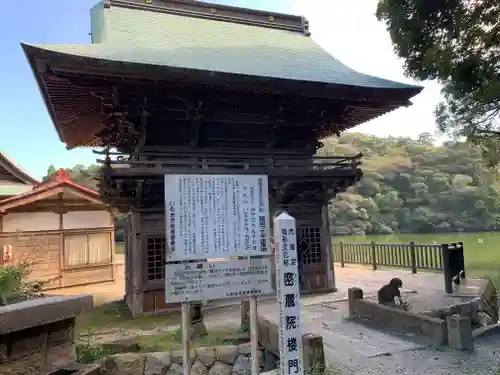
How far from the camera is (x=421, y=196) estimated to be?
45.8 meters

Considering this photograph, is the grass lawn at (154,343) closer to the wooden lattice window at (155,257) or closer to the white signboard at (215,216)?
the wooden lattice window at (155,257)

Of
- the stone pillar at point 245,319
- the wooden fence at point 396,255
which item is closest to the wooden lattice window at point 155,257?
the stone pillar at point 245,319

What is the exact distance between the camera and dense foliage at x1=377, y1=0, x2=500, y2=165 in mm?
6934

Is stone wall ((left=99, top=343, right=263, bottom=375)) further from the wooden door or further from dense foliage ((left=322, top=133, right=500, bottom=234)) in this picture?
dense foliage ((left=322, top=133, right=500, bottom=234))

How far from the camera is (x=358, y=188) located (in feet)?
156

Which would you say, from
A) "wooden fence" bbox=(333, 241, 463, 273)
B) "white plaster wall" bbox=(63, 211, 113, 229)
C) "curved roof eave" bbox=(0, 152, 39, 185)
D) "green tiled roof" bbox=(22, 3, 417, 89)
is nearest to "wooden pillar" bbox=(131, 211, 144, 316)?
"green tiled roof" bbox=(22, 3, 417, 89)

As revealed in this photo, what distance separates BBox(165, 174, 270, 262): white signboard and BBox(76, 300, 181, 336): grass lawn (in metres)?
3.99

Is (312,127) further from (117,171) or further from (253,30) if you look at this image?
(117,171)

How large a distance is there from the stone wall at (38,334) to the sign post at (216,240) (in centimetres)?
94

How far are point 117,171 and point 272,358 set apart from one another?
4.12 m

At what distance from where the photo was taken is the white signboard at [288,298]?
3.56m

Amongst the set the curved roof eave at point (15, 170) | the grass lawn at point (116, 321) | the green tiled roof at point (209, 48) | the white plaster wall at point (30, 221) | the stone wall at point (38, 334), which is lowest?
the grass lawn at point (116, 321)

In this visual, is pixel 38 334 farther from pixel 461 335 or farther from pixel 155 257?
pixel 461 335

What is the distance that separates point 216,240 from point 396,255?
408 inches
